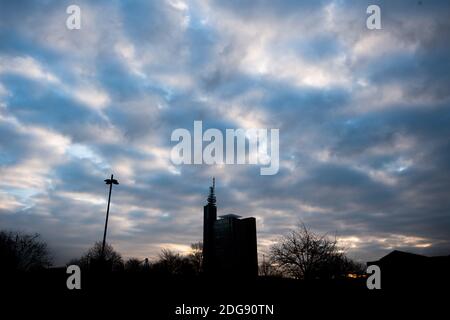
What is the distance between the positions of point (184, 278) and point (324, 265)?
30959 millimetres

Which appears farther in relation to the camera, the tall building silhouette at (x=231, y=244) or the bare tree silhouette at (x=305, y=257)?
the tall building silhouette at (x=231, y=244)

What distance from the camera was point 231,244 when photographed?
108m

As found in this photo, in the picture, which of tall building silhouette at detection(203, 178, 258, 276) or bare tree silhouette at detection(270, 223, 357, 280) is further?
tall building silhouette at detection(203, 178, 258, 276)

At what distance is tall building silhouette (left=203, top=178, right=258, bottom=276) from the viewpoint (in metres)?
101

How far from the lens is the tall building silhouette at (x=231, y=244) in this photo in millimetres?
101125

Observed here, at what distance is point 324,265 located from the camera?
3778 cm

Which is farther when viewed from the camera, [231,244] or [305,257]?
[231,244]

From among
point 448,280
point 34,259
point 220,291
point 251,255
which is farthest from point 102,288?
point 251,255
